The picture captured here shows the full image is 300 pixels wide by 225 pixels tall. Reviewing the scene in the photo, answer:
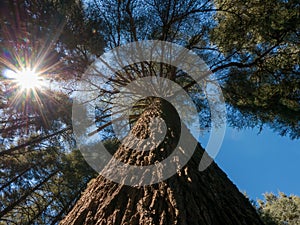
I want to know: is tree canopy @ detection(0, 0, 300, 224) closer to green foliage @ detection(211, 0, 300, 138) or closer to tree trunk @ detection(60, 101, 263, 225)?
green foliage @ detection(211, 0, 300, 138)

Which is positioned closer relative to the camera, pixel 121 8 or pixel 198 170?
pixel 198 170

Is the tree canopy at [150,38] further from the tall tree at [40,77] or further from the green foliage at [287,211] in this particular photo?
the green foliage at [287,211]

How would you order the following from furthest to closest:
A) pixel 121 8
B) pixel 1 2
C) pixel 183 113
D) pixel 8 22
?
1. pixel 183 113
2. pixel 121 8
3. pixel 8 22
4. pixel 1 2

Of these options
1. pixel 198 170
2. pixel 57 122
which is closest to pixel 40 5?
pixel 198 170

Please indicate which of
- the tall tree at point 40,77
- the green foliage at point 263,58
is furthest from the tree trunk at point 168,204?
the green foliage at point 263,58

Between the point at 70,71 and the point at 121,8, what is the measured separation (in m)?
1.86

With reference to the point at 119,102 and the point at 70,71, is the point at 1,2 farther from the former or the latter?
the point at 119,102

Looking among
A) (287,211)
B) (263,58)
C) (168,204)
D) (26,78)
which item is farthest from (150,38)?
(287,211)

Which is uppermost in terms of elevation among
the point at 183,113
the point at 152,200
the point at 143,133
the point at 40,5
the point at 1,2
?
the point at 183,113

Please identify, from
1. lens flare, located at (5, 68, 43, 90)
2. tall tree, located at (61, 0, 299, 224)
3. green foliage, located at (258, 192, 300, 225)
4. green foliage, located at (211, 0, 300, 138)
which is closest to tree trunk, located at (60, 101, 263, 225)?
tall tree, located at (61, 0, 299, 224)

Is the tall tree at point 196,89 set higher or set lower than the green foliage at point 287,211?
lower

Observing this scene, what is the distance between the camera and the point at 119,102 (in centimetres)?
671

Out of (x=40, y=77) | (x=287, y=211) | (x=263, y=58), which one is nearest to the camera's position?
(x=263, y=58)

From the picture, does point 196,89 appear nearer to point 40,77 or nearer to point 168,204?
point 40,77
